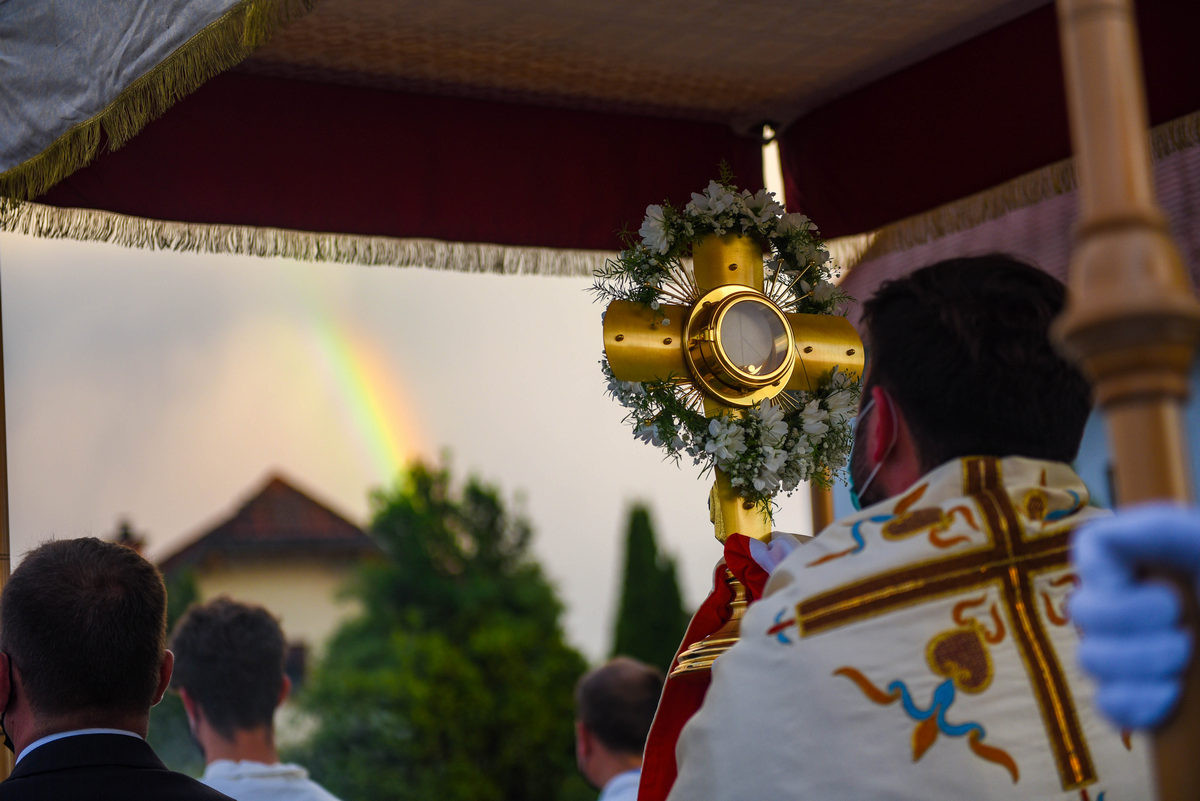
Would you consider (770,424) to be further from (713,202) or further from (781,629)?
(781,629)

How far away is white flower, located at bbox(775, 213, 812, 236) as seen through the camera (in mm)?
3096

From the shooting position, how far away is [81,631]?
2.47 meters

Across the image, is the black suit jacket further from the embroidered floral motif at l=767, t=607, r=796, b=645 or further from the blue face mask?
the blue face mask

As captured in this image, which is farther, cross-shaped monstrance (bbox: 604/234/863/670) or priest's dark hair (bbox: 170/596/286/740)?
priest's dark hair (bbox: 170/596/286/740)

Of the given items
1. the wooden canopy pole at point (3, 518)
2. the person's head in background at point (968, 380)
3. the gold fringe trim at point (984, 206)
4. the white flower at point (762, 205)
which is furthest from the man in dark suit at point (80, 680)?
the gold fringe trim at point (984, 206)

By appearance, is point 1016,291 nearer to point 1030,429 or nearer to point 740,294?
point 1030,429

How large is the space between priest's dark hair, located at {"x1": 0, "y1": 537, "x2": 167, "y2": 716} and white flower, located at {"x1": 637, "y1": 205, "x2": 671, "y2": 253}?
1163 millimetres

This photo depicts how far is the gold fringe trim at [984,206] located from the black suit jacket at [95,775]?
7.50 feet

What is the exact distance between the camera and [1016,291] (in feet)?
6.80

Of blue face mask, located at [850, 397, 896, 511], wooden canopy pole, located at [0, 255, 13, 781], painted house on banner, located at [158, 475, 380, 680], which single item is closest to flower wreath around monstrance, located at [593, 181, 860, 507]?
blue face mask, located at [850, 397, 896, 511]

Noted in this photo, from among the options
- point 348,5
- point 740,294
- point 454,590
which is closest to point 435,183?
point 348,5

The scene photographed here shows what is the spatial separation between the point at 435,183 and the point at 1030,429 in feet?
6.84

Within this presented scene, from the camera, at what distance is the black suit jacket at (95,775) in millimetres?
2352

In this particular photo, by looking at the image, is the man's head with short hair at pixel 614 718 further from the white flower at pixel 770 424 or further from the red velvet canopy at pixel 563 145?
the white flower at pixel 770 424
